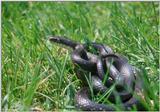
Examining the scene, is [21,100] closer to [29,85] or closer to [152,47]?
[29,85]

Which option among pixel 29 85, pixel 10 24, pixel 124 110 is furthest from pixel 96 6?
pixel 124 110

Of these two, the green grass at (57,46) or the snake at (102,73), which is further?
the green grass at (57,46)

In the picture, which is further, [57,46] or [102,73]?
[57,46]

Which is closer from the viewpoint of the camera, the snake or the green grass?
the snake

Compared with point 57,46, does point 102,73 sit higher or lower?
lower
